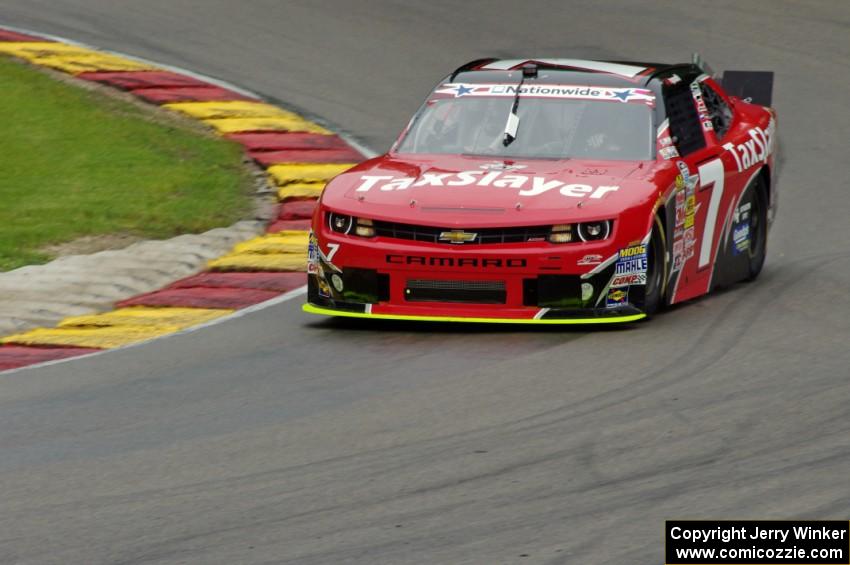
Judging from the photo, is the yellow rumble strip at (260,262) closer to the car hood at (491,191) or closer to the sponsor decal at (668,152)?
the car hood at (491,191)

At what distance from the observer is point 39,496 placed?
20.0ft

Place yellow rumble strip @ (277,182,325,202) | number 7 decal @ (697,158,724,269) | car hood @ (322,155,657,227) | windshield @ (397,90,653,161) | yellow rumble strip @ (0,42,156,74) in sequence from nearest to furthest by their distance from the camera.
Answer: car hood @ (322,155,657,227)
windshield @ (397,90,653,161)
number 7 decal @ (697,158,724,269)
yellow rumble strip @ (277,182,325,202)
yellow rumble strip @ (0,42,156,74)

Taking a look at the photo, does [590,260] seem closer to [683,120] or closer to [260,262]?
[683,120]

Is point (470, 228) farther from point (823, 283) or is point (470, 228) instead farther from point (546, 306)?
point (823, 283)

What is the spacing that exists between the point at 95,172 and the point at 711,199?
5794 millimetres

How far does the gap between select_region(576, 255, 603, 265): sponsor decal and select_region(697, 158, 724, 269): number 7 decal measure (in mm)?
1356

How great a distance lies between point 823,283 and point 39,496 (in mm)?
5568

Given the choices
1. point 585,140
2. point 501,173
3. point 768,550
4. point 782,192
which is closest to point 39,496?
point 768,550

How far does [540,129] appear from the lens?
9.70m

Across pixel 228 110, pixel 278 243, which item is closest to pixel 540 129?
pixel 278 243

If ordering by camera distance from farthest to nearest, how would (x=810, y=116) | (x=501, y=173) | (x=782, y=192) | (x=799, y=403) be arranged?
(x=810, y=116), (x=782, y=192), (x=501, y=173), (x=799, y=403)

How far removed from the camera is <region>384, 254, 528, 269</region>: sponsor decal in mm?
8508

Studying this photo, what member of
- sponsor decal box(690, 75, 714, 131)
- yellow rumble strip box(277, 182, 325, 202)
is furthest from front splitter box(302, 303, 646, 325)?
yellow rumble strip box(277, 182, 325, 202)

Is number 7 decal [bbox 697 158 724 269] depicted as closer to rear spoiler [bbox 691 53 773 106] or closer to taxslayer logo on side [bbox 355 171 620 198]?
taxslayer logo on side [bbox 355 171 620 198]
